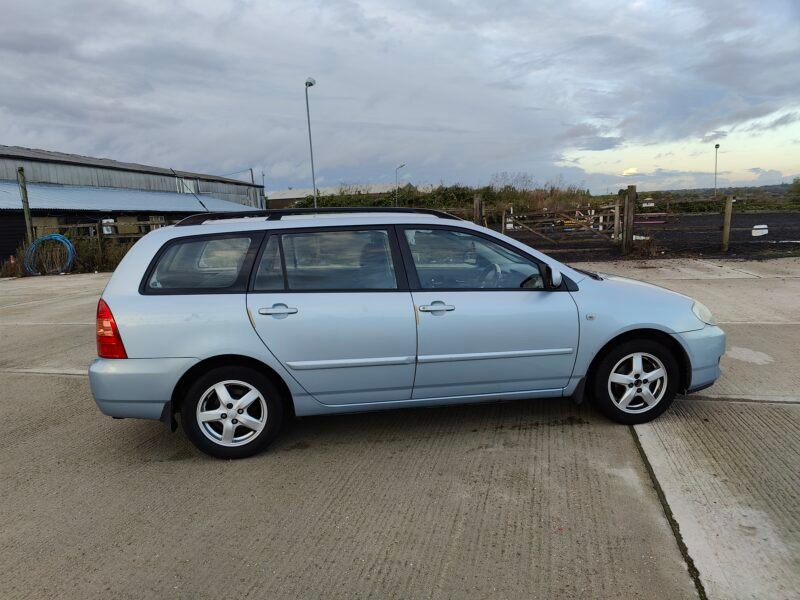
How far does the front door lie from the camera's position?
360cm

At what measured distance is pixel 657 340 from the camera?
12.6ft

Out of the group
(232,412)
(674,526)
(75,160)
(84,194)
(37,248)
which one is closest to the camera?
(674,526)

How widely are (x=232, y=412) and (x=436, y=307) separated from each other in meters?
1.51

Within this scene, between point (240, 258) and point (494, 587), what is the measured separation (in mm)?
2483

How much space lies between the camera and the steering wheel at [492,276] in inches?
149

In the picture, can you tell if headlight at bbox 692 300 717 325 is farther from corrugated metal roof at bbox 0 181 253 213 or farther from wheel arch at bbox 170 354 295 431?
corrugated metal roof at bbox 0 181 253 213

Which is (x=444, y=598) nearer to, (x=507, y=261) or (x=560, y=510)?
(x=560, y=510)

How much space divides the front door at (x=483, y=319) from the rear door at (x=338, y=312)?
13 cm

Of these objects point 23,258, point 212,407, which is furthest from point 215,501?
point 23,258

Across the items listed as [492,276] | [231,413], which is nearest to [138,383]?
[231,413]

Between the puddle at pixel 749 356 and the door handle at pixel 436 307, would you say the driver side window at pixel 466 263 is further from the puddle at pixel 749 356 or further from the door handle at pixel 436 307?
the puddle at pixel 749 356

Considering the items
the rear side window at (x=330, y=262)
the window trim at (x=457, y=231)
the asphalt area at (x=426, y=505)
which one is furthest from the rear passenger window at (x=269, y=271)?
the asphalt area at (x=426, y=505)

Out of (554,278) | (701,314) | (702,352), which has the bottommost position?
(702,352)

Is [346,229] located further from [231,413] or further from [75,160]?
[75,160]
